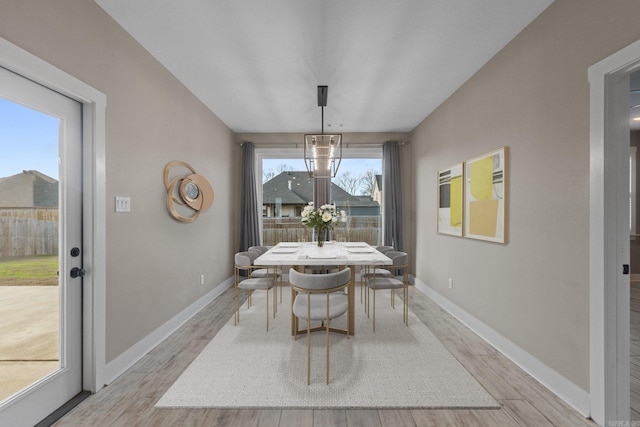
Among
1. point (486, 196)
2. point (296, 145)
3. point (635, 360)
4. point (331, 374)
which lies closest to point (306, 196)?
point (296, 145)

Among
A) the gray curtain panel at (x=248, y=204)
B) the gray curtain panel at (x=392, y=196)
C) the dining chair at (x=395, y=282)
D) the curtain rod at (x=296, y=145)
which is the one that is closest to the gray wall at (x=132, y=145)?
the gray curtain panel at (x=248, y=204)

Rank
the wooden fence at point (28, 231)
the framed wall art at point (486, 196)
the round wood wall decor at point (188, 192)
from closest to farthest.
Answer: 1. the wooden fence at point (28, 231)
2. the framed wall art at point (486, 196)
3. the round wood wall decor at point (188, 192)

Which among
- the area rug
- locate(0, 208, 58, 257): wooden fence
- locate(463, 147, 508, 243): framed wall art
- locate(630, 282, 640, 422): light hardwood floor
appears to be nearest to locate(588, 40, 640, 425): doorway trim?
locate(630, 282, 640, 422): light hardwood floor

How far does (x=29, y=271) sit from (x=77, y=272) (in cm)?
24

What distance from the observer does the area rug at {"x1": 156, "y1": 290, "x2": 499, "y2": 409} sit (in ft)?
5.80

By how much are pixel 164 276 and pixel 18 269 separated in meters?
1.25

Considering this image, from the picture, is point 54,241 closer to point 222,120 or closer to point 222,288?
point 222,288

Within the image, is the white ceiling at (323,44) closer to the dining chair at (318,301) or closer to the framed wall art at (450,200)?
the framed wall art at (450,200)

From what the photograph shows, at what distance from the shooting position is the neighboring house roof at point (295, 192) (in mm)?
5199

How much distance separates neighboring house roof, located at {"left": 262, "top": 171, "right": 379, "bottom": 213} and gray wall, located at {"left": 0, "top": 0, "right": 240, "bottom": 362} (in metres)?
1.87

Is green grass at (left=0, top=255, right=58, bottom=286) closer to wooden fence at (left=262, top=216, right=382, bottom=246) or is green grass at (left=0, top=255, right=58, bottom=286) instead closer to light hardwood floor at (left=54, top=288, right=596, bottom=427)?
light hardwood floor at (left=54, top=288, right=596, bottom=427)

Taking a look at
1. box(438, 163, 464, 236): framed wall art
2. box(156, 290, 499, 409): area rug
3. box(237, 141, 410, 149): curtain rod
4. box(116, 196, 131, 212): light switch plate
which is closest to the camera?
box(156, 290, 499, 409): area rug

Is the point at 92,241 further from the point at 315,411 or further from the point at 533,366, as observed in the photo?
the point at 533,366

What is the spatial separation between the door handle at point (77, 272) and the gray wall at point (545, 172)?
10.8ft
